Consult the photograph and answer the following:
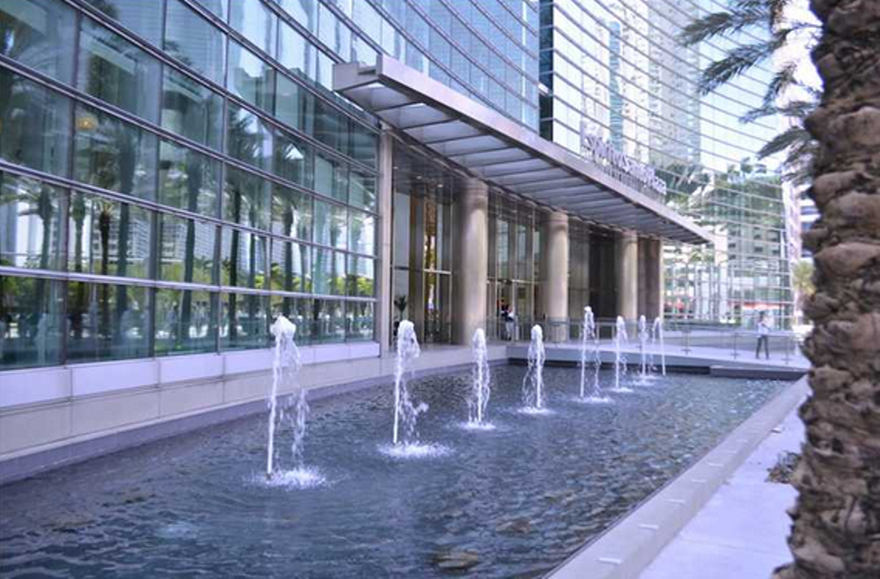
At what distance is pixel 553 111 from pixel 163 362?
27.0m

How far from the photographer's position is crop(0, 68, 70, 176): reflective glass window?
899 centimetres

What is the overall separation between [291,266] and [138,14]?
634 centimetres

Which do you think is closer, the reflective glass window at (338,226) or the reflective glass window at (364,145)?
the reflective glass window at (338,226)

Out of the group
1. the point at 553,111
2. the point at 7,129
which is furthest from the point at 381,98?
the point at 553,111

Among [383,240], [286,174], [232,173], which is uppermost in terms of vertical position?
[286,174]

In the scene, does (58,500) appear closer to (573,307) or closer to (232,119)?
(232,119)

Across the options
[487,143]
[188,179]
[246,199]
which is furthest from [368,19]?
[188,179]

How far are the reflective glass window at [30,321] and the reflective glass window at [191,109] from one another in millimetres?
3750

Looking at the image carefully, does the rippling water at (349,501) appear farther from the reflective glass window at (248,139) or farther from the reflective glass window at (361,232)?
the reflective glass window at (361,232)

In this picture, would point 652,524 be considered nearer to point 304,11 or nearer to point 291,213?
point 291,213

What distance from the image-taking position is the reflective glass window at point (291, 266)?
52.4 ft

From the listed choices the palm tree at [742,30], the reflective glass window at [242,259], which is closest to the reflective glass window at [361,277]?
the reflective glass window at [242,259]

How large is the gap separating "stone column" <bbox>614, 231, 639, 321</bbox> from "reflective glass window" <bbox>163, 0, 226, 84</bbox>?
29.6 metres

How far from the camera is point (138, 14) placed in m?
11.6
